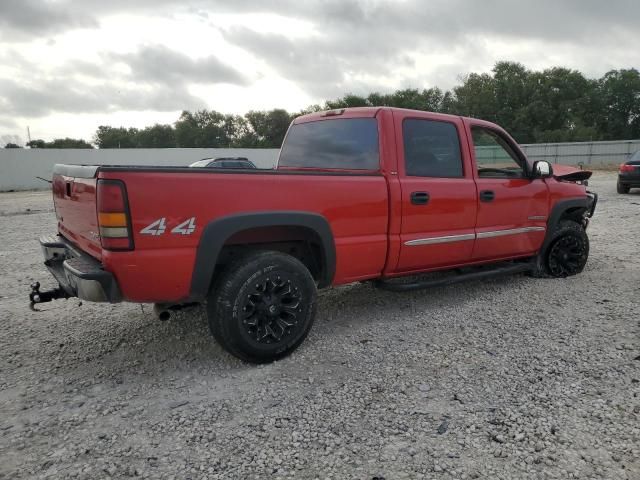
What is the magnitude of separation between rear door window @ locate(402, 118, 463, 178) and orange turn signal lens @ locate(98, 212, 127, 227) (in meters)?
2.21

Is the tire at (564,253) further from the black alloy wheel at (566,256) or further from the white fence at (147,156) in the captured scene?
the white fence at (147,156)

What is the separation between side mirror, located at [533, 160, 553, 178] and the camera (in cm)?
475

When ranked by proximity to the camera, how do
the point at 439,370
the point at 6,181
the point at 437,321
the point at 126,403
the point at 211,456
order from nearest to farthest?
the point at 211,456
the point at 126,403
the point at 439,370
the point at 437,321
the point at 6,181

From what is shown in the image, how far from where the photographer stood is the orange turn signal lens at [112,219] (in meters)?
2.65

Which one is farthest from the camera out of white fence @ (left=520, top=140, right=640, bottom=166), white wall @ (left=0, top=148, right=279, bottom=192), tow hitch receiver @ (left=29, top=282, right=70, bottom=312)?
white fence @ (left=520, top=140, right=640, bottom=166)

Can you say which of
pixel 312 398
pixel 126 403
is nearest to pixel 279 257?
pixel 312 398

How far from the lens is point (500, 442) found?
7.88 feet

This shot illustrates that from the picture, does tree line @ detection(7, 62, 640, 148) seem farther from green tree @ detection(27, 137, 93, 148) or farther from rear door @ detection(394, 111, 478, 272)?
rear door @ detection(394, 111, 478, 272)

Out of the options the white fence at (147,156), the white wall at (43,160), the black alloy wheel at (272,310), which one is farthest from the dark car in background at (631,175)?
the white fence at (147,156)

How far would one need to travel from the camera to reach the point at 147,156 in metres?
31.2

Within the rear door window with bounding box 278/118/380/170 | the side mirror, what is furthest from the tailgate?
the side mirror

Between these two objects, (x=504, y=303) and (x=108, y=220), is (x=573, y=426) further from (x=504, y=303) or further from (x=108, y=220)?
(x=108, y=220)

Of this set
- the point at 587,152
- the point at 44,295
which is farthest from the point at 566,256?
the point at 587,152

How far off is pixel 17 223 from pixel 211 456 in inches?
429
